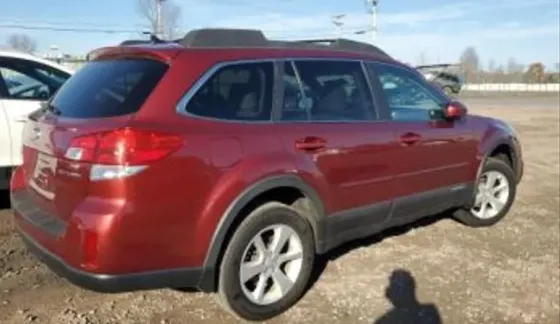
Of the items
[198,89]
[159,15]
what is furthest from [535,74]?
[198,89]

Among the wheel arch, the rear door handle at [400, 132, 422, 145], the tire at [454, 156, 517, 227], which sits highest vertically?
the rear door handle at [400, 132, 422, 145]

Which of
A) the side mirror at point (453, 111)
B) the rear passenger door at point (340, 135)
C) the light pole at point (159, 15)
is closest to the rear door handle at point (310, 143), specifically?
the rear passenger door at point (340, 135)

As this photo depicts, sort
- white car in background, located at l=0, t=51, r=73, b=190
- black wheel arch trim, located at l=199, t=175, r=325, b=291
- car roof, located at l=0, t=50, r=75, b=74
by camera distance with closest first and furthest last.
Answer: black wheel arch trim, located at l=199, t=175, r=325, b=291 < white car in background, located at l=0, t=51, r=73, b=190 < car roof, located at l=0, t=50, r=75, b=74

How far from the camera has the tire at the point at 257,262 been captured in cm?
347

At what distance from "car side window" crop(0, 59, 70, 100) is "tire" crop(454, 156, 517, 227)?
4568 millimetres

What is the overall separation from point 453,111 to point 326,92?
5.08 feet

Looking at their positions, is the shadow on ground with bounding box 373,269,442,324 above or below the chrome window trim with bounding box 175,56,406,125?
below

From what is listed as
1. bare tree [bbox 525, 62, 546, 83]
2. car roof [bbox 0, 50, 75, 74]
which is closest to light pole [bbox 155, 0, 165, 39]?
car roof [bbox 0, 50, 75, 74]

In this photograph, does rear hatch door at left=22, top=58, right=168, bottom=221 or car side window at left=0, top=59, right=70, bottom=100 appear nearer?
rear hatch door at left=22, top=58, right=168, bottom=221

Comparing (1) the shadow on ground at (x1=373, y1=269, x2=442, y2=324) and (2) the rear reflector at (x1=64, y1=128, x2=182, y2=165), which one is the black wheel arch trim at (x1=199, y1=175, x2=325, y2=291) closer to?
(2) the rear reflector at (x1=64, y1=128, x2=182, y2=165)

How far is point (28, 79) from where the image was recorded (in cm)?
610

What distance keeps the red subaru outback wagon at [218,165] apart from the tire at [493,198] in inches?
54.7

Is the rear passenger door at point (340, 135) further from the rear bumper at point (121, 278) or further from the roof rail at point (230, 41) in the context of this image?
the rear bumper at point (121, 278)

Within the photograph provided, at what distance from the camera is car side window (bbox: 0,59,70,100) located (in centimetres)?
584
